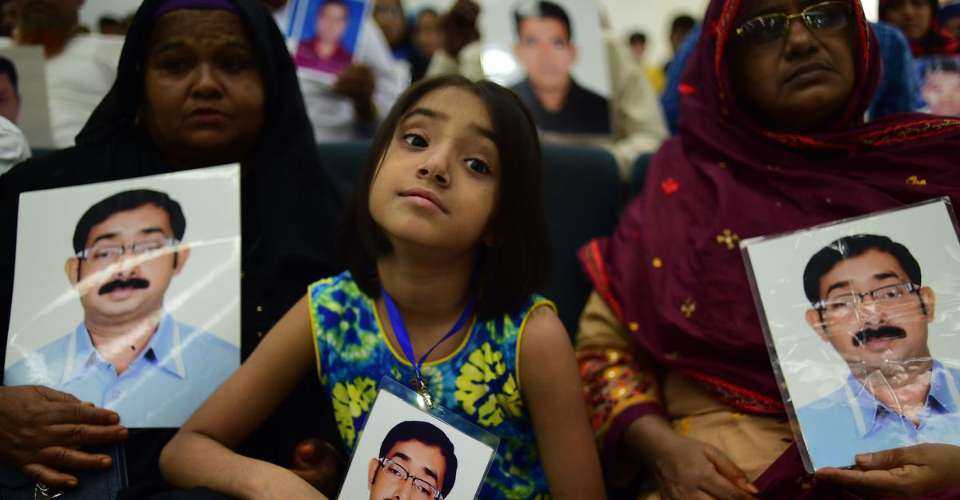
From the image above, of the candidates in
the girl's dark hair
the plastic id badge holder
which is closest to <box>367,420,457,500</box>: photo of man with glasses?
the plastic id badge holder

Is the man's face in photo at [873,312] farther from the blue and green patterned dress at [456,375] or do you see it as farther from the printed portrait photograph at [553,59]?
the printed portrait photograph at [553,59]

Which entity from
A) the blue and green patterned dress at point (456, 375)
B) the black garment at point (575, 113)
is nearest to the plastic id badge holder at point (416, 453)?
the blue and green patterned dress at point (456, 375)

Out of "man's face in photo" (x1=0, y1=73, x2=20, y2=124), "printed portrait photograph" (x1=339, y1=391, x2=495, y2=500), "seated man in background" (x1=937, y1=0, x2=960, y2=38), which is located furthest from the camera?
"seated man in background" (x1=937, y1=0, x2=960, y2=38)

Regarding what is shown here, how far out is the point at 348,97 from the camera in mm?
2398

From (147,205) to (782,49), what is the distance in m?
1.21

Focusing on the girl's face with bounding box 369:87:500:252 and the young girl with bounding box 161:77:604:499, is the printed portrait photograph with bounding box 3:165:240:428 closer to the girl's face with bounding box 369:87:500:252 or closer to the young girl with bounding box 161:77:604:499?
the young girl with bounding box 161:77:604:499

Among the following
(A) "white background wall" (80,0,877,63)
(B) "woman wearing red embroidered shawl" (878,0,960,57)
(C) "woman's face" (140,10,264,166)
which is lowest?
(C) "woman's face" (140,10,264,166)

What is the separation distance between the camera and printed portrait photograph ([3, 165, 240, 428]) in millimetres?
1095

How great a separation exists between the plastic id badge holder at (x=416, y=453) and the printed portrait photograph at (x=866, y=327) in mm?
479

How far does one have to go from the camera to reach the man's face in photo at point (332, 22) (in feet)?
7.79

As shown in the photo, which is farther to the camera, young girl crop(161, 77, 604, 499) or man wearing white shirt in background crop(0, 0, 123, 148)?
man wearing white shirt in background crop(0, 0, 123, 148)

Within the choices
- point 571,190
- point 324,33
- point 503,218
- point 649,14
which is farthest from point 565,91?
point 649,14

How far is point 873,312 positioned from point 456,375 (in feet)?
2.12

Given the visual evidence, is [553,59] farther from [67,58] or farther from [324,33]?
[67,58]
